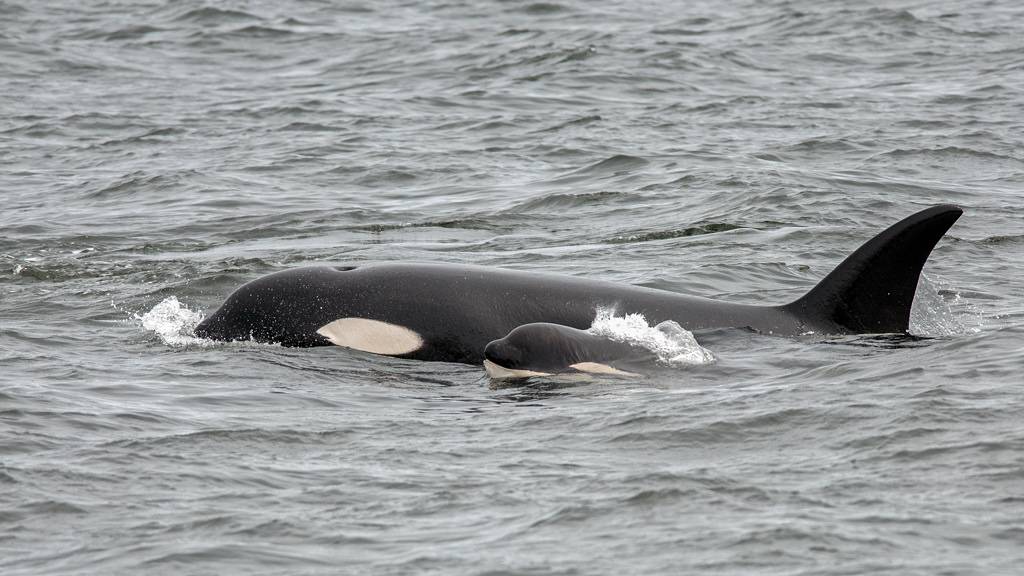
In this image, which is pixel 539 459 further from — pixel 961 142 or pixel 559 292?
pixel 961 142

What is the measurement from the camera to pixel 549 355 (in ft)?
33.2

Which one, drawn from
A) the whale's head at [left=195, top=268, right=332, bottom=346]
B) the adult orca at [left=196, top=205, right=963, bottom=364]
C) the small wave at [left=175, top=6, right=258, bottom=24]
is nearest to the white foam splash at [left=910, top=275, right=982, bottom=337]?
the adult orca at [left=196, top=205, right=963, bottom=364]

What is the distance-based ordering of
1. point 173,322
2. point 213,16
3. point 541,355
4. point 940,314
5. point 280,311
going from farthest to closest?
1. point 213,16
2. point 173,322
3. point 940,314
4. point 280,311
5. point 541,355

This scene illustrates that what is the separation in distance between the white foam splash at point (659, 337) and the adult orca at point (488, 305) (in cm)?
17

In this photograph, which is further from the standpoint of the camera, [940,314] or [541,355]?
[940,314]

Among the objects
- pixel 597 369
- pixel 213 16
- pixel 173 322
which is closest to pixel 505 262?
pixel 173 322

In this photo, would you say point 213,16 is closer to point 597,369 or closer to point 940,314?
point 940,314

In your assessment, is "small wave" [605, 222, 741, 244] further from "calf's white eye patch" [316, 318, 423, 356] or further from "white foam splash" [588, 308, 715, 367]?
"calf's white eye patch" [316, 318, 423, 356]

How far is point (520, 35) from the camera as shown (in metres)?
30.3

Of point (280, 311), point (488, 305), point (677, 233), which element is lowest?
point (677, 233)

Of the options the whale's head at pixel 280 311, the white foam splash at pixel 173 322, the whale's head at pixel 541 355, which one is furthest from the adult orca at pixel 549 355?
the white foam splash at pixel 173 322

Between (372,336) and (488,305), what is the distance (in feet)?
2.73

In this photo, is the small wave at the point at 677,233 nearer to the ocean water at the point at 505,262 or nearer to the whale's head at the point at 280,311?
the ocean water at the point at 505,262

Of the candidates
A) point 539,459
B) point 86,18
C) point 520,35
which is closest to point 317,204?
point 539,459
